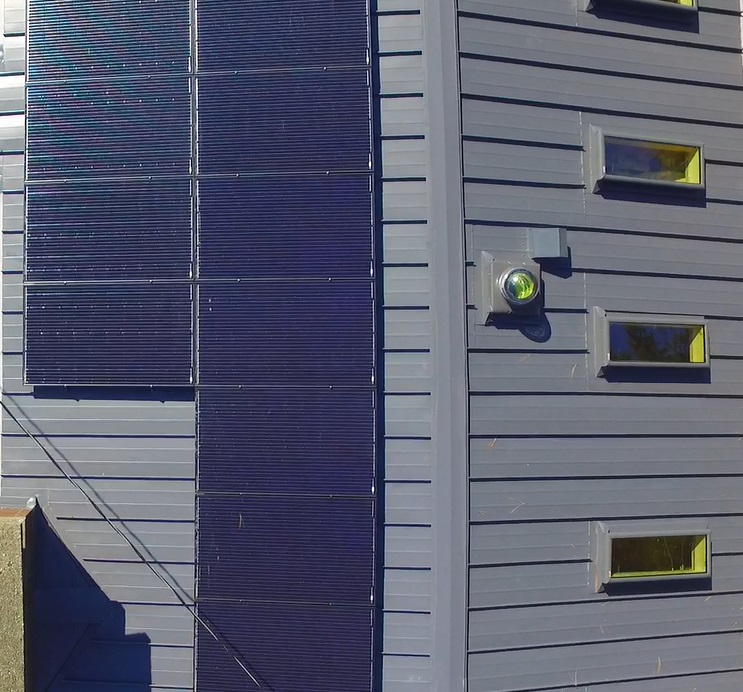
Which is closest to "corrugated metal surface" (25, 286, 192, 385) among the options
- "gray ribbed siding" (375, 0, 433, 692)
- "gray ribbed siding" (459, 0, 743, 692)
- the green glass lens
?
"gray ribbed siding" (375, 0, 433, 692)

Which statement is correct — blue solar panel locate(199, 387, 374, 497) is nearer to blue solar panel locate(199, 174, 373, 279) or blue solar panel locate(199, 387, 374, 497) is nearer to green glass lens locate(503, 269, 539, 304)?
blue solar panel locate(199, 174, 373, 279)

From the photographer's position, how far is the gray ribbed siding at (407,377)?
5160mm

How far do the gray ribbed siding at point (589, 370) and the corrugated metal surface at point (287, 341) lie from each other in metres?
1.12

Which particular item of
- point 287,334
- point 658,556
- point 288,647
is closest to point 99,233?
point 287,334

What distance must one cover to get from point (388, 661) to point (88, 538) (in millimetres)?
3424

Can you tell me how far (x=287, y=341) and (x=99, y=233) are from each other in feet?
7.43

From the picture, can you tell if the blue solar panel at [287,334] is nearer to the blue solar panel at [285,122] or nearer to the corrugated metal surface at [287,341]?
the corrugated metal surface at [287,341]

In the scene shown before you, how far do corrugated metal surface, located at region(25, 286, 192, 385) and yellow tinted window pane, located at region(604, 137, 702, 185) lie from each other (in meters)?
4.67

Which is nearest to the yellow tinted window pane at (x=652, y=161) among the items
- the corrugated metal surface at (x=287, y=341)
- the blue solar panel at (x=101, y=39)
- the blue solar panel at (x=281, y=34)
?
the corrugated metal surface at (x=287, y=341)

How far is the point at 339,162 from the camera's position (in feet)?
16.8

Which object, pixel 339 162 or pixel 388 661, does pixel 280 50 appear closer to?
pixel 339 162

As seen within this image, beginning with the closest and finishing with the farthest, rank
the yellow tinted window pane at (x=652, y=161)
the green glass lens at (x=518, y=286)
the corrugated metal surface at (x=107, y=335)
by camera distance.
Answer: the green glass lens at (x=518, y=286), the corrugated metal surface at (x=107, y=335), the yellow tinted window pane at (x=652, y=161)

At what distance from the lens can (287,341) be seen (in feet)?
16.9

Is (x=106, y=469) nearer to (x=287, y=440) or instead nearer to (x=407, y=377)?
(x=287, y=440)
